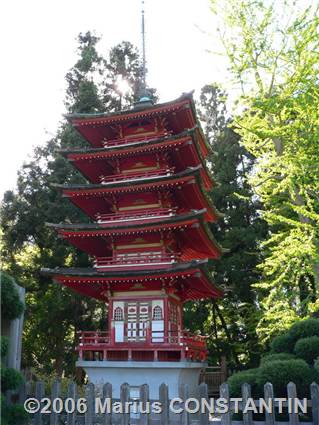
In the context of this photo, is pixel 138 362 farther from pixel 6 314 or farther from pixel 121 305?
pixel 6 314

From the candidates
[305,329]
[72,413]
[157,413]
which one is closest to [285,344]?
[305,329]

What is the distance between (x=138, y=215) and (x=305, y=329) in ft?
31.0

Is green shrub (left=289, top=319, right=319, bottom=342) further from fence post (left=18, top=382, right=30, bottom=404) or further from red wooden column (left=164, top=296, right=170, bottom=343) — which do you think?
red wooden column (left=164, top=296, right=170, bottom=343)

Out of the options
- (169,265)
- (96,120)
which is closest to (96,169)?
(96,120)

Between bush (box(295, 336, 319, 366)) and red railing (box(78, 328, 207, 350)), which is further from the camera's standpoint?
red railing (box(78, 328, 207, 350))

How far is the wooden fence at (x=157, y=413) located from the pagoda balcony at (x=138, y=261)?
9291mm

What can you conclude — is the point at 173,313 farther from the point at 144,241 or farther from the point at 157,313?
the point at 144,241

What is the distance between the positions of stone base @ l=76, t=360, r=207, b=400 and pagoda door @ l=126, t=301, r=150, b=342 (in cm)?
118

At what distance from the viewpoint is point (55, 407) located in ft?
24.1

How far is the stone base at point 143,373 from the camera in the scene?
15.2 metres

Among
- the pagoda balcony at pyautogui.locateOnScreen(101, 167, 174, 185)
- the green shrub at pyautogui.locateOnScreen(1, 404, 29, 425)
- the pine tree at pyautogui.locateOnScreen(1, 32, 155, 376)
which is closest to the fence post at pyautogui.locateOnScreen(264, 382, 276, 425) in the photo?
the green shrub at pyautogui.locateOnScreen(1, 404, 29, 425)

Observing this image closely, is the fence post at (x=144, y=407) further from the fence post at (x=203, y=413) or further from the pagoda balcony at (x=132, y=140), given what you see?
the pagoda balcony at (x=132, y=140)

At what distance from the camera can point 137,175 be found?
18.7m

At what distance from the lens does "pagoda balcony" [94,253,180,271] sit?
1667 centimetres
